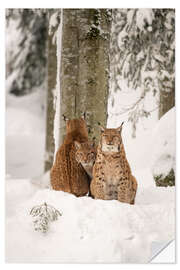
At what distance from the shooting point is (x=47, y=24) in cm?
240

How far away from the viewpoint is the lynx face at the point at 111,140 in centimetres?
226

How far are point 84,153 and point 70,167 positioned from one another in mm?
109

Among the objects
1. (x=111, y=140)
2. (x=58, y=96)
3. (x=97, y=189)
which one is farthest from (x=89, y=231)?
(x=58, y=96)

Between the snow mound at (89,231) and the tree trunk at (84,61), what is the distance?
466 millimetres

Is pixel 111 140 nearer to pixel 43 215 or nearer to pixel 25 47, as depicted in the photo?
pixel 43 215

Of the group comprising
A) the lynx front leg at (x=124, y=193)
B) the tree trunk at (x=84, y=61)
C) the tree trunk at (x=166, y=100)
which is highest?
the tree trunk at (x=84, y=61)

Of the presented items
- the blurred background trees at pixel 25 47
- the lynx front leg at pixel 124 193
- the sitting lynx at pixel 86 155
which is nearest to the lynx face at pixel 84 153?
the sitting lynx at pixel 86 155

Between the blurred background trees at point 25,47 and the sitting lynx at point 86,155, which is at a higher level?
the blurred background trees at point 25,47

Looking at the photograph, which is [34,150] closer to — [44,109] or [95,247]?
[44,109]

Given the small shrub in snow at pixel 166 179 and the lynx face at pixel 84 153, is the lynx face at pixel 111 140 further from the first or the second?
the small shrub in snow at pixel 166 179

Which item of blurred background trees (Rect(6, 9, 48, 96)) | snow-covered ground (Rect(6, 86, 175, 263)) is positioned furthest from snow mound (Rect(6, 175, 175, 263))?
blurred background trees (Rect(6, 9, 48, 96))

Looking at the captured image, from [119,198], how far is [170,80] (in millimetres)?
721

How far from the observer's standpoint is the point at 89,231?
2303 millimetres

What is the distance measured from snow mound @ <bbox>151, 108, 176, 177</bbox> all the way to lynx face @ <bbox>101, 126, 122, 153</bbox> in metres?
0.22
